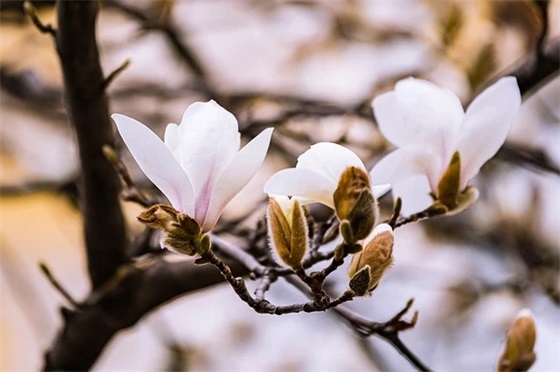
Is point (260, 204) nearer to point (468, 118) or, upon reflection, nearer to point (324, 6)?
point (468, 118)

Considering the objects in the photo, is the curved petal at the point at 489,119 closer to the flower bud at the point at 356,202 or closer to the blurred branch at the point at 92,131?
the flower bud at the point at 356,202

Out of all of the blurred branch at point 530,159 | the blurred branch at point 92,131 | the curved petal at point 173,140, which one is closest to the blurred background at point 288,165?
the blurred branch at point 530,159

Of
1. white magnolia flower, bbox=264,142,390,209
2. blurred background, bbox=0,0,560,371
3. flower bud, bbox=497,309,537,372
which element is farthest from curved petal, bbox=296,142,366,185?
Result: blurred background, bbox=0,0,560,371

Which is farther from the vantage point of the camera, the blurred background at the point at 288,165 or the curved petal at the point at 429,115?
the blurred background at the point at 288,165

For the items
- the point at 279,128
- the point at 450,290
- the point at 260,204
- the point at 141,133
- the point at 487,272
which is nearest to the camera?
the point at 141,133

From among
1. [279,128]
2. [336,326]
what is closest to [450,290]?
[336,326]

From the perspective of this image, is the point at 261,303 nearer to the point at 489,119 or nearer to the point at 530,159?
the point at 489,119

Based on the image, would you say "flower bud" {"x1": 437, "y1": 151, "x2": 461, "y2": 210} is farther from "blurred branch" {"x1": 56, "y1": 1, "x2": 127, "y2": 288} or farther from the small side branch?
"blurred branch" {"x1": 56, "y1": 1, "x2": 127, "y2": 288}
